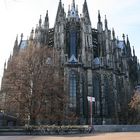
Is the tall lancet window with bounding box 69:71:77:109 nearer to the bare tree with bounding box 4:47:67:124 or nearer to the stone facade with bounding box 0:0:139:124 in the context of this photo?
the stone facade with bounding box 0:0:139:124

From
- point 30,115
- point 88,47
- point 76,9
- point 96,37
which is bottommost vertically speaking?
point 30,115

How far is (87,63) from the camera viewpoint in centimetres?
4656

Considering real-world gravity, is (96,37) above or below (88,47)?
above

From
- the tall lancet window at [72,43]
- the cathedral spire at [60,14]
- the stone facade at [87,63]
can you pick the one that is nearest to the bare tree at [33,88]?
the stone facade at [87,63]

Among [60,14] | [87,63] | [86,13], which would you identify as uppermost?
[86,13]

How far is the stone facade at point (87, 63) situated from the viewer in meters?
44.5

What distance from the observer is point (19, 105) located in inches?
1107

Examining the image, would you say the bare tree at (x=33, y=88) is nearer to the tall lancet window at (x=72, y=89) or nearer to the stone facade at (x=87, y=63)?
the stone facade at (x=87, y=63)

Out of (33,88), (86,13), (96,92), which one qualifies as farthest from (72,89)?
(33,88)

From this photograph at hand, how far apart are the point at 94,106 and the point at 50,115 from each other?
626 inches

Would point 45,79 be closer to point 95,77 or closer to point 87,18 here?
point 95,77

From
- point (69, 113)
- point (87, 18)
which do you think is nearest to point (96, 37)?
point (87, 18)

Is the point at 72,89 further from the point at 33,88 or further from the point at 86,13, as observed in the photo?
the point at 33,88

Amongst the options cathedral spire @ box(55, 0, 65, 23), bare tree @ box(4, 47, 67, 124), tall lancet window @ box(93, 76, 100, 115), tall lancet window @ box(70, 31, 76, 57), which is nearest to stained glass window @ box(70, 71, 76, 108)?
tall lancet window @ box(93, 76, 100, 115)
